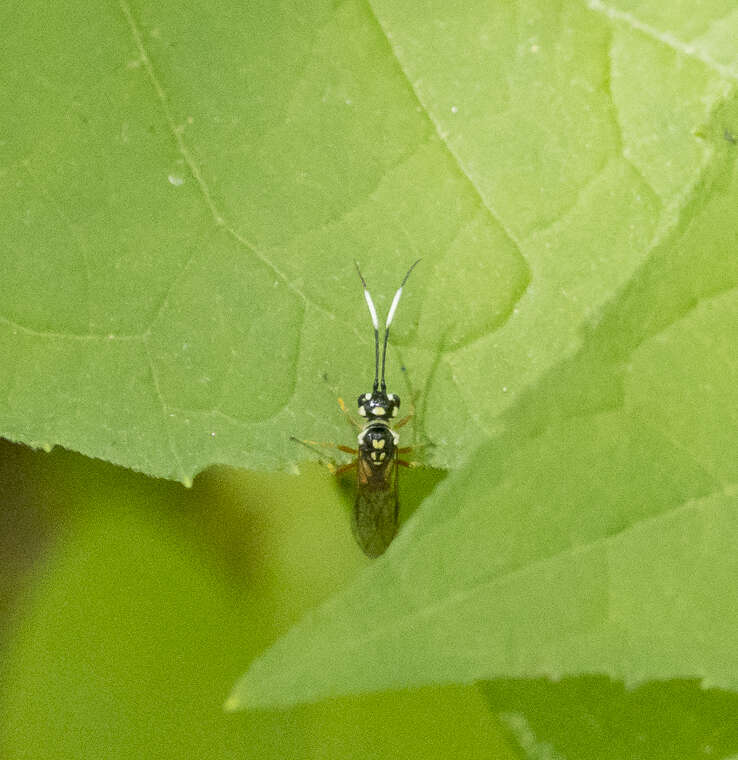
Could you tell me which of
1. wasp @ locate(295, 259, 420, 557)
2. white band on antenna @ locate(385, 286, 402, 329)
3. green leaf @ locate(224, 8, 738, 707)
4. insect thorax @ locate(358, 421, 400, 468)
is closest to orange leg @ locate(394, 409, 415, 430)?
wasp @ locate(295, 259, 420, 557)

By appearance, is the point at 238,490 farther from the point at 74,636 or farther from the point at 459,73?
the point at 459,73

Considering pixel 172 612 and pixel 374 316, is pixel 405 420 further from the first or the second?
pixel 172 612

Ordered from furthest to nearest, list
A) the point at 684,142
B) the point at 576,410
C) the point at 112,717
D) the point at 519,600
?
1. the point at 112,717
2. the point at 684,142
3. the point at 576,410
4. the point at 519,600

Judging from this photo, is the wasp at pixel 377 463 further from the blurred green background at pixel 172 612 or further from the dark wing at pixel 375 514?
the blurred green background at pixel 172 612

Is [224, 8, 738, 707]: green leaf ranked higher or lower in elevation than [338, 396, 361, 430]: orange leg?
lower

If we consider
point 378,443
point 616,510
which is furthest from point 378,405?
point 616,510

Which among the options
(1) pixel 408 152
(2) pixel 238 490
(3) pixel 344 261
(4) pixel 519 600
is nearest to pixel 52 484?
(2) pixel 238 490

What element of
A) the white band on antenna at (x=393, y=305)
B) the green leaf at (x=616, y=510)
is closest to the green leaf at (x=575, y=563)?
the green leaf at (x=616, y=510)

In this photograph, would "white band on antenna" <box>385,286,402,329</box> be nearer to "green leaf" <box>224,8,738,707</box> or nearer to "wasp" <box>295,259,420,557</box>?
"wasp" <box>295,259,420,557</box>
